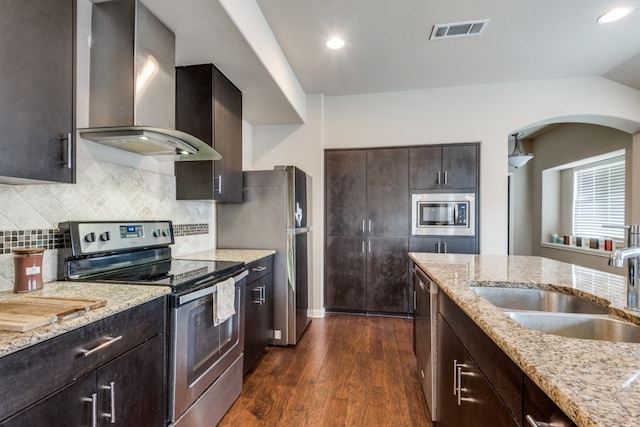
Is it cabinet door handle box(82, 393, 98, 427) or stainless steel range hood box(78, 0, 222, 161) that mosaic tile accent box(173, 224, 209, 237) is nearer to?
stainless steel range hood box(78, 0, 222, 161)

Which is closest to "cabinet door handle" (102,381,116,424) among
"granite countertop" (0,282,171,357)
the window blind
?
"granite countertop" (0,282,171,357)

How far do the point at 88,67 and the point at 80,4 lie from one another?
0.32 meters

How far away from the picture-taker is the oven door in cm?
143

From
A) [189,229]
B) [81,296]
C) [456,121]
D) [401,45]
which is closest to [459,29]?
[401,45]

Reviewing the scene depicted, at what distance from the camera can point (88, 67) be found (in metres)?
1.73

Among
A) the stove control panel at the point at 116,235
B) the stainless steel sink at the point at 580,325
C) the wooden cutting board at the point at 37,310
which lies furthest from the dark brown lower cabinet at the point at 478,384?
the stove control panel at the point at 116,235

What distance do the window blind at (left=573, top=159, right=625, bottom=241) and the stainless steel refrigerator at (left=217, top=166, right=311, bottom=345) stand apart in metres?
3.85

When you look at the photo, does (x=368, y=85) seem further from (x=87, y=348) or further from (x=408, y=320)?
(x=87, y=348)

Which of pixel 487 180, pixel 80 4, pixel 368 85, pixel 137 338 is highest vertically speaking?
pixel 368 85

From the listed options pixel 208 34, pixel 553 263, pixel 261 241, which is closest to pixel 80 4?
pixel 208 34

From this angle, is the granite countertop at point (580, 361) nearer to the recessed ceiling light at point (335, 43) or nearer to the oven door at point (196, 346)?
the oven door at point (196, 346)

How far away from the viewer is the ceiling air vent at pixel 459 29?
8.15 feet

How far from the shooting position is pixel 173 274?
5.45ft

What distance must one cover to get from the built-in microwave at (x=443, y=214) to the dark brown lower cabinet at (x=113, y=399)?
309cm
